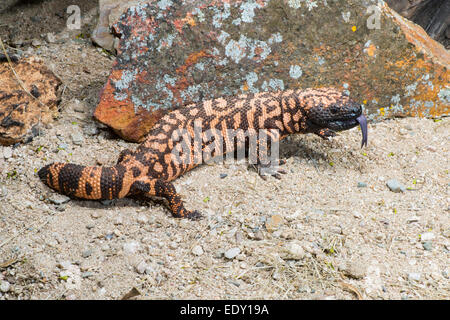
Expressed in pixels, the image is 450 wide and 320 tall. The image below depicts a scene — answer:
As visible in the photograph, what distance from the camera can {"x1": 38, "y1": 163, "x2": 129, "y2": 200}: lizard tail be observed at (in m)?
2.79

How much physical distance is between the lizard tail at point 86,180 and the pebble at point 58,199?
30 millimetres

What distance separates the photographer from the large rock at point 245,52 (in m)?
3.10

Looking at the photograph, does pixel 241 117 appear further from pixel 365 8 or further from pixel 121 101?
pixel 365 8

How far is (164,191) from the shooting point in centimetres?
292

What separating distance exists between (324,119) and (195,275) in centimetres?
153

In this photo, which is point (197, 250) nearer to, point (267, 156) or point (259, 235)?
point (259, 235)

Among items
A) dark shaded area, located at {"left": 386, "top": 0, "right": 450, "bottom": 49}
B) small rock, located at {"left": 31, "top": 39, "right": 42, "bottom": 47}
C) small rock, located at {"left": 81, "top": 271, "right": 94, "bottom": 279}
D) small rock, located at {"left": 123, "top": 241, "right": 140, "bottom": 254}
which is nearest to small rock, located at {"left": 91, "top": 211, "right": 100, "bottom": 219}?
small rock, located at {"left": 123, "top": 241, "right": 140, "bottom": 254}

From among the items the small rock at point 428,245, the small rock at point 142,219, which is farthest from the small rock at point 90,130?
the small rock at point 428,245

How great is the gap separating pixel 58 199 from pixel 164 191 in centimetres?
72

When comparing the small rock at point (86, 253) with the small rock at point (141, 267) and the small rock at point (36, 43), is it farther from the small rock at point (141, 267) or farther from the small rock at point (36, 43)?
the small rock at point (36, 43)

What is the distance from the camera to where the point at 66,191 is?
283cm

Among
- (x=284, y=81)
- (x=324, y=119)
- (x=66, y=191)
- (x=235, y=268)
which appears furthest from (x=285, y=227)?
(x=66, y=191)

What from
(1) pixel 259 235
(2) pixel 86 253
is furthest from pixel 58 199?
(1) pixel 259 235

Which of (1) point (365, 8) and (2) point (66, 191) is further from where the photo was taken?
(1) point (365, 8)
